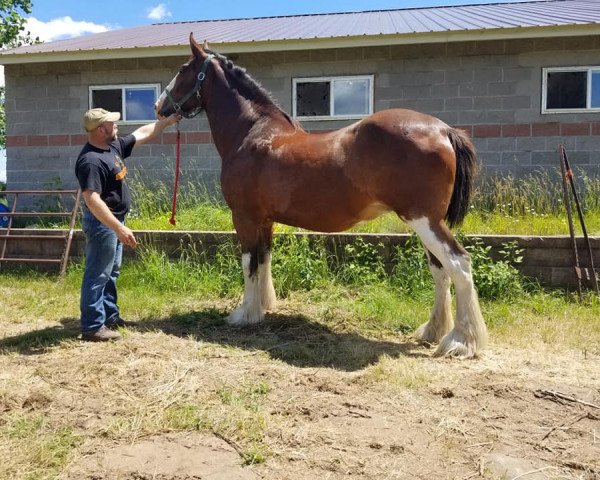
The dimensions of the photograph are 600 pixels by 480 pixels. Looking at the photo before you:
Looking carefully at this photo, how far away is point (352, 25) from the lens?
36.2 feet

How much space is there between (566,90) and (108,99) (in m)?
8.42

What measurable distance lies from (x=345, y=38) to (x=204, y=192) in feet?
11.9

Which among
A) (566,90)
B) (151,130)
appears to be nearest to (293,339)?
(151,130)

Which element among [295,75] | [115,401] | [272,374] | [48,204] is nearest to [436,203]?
[272,374]

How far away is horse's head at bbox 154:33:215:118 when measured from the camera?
535 cm

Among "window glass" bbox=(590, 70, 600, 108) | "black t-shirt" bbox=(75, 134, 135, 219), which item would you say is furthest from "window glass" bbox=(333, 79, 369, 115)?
"black t-shirt" bbox=(75, 134, 135, 219)

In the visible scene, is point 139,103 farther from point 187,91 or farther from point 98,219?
point 98,219

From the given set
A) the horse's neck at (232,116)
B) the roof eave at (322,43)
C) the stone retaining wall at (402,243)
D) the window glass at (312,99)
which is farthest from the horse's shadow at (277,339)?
the roof eave at (322,43)

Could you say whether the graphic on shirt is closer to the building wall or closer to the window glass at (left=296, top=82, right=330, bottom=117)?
the building wall

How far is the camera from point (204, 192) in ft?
31.9

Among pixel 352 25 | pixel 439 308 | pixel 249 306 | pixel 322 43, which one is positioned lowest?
pixel 249 306

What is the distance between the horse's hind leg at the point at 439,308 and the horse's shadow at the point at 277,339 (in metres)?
0.19

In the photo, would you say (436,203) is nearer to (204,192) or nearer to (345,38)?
(345,38)

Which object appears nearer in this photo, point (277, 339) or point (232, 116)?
point (277, 339)
